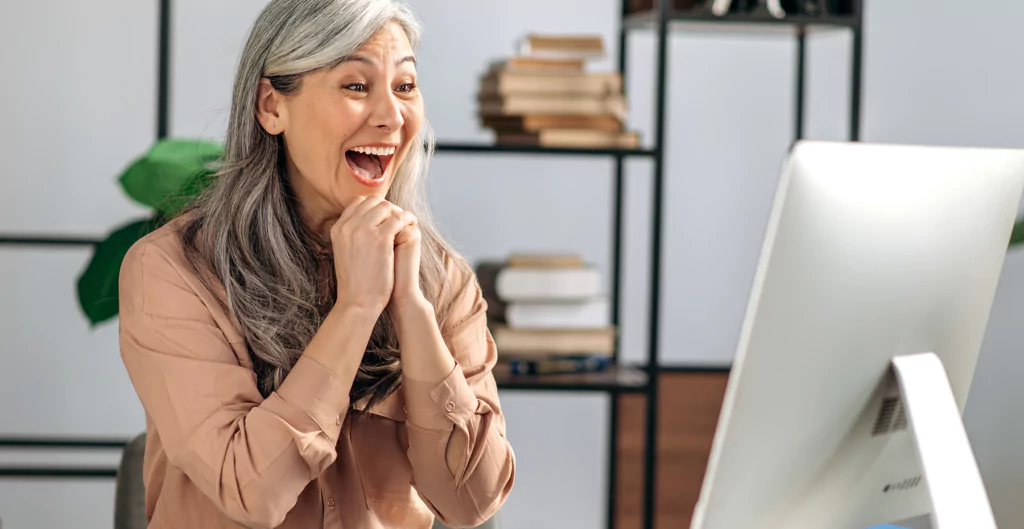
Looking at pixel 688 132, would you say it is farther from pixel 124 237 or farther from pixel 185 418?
pixel 185 418

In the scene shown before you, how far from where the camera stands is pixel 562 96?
2.33m

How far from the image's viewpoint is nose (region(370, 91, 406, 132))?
1.23 m

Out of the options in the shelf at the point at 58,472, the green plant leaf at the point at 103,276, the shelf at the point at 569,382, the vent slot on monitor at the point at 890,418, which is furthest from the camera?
the shelf at the point at 58,472

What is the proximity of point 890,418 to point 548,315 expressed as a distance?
1.36 metres

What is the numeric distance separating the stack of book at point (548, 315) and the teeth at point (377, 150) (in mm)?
1088

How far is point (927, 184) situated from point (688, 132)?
1.82m

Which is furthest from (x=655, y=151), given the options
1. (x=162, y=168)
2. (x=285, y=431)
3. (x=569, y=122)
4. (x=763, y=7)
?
(x=285, y=431)

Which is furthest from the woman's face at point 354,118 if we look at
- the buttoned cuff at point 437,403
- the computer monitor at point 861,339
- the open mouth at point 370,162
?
the computer monitor at point 861,339

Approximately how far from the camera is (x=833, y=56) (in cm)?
284

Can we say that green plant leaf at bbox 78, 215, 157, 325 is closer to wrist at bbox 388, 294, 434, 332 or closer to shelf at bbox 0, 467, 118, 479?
shelf at bbox 0, 467, 118, 479

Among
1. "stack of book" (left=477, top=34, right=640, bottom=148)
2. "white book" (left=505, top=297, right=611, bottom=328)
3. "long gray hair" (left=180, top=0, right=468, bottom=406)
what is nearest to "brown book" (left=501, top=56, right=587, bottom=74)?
"stack of book" (left=477, top=34, right=640, bottom=148)

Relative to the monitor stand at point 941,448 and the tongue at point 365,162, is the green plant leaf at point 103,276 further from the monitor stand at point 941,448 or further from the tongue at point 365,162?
the monitor stand at point 941,448

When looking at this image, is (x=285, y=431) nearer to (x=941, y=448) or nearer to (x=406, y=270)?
(x=406, y=270)

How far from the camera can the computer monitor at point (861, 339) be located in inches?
35.0
